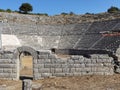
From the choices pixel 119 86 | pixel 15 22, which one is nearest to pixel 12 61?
pixel 119 86

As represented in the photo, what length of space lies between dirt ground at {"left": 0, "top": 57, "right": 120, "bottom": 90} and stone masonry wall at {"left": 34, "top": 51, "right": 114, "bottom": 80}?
392 mm

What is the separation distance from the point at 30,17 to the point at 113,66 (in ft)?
132

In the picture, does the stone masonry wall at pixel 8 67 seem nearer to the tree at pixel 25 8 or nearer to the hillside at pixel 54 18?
the hillside at pixel 54 18

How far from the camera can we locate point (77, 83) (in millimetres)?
16531

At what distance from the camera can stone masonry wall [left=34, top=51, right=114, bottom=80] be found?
59.1 feet

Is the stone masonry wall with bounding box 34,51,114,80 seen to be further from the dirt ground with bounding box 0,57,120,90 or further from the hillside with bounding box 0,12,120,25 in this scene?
the hillside with bounding box 0,12,120,25

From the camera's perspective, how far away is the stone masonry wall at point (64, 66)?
18016 mm

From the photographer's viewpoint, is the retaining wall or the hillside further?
the hillside

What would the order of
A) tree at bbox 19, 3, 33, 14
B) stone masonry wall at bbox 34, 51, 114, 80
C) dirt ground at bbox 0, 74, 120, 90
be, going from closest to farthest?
1. dirt ground at bbox 0, 74, 120, 90
2. stone masonry wall at bbox 34, 51, 114, 80
3. tree at bbox 19, 3, 33, 14

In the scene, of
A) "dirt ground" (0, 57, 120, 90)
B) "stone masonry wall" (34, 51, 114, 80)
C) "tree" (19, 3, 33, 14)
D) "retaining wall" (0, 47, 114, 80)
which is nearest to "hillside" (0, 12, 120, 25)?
"tree" (19, 3, 33, 14)

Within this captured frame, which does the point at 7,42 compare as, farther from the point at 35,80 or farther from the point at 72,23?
the point at 35,80

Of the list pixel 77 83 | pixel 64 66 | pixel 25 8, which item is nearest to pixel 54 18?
pixel 25 8

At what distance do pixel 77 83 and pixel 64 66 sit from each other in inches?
73.6

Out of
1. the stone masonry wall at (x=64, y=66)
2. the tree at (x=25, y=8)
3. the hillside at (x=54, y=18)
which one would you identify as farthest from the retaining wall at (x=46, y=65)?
the tree at (x=25, y=8)
